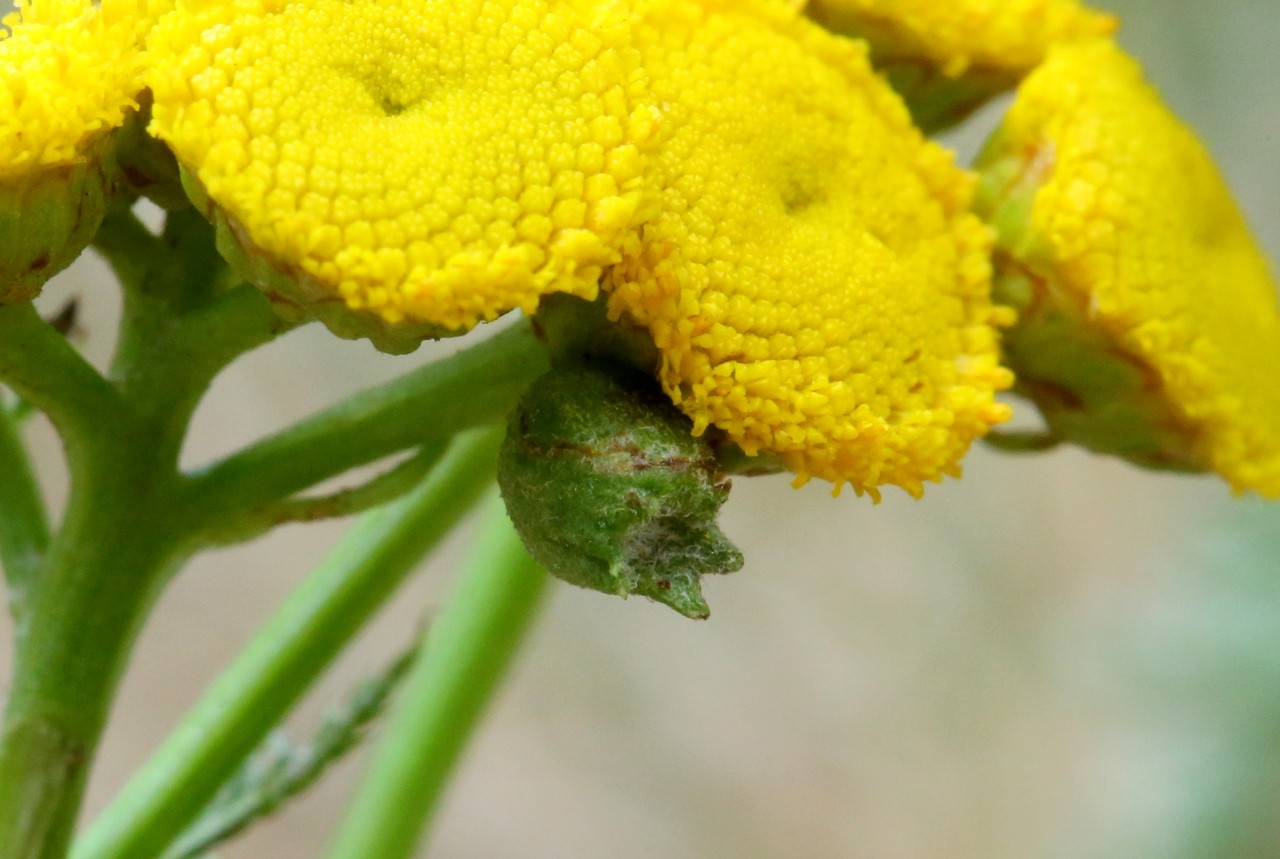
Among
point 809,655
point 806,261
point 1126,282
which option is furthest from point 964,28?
point 809,655

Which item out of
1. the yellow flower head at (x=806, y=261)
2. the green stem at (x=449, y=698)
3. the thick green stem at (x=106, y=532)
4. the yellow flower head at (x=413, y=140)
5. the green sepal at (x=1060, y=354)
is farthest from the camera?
the green stem at (x=449, y=698)

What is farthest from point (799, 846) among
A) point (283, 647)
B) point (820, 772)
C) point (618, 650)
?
point (283, 647)

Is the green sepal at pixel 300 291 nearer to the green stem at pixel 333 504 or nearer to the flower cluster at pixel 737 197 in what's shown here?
the flower cluster at pixel 737 197

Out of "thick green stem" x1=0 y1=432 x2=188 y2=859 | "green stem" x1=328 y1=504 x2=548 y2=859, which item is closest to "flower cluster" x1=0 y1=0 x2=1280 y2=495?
"thick green stem" x1=0 y1=432 x2=188 y2=859

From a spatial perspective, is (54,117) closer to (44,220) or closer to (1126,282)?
(44,220)

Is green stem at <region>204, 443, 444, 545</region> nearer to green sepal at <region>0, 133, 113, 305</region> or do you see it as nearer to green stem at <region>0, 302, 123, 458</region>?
green stem at <region>0, 302, 123, 458</region>

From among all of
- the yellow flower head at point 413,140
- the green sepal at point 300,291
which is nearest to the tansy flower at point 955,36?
the yellow flower head at point 413,140
